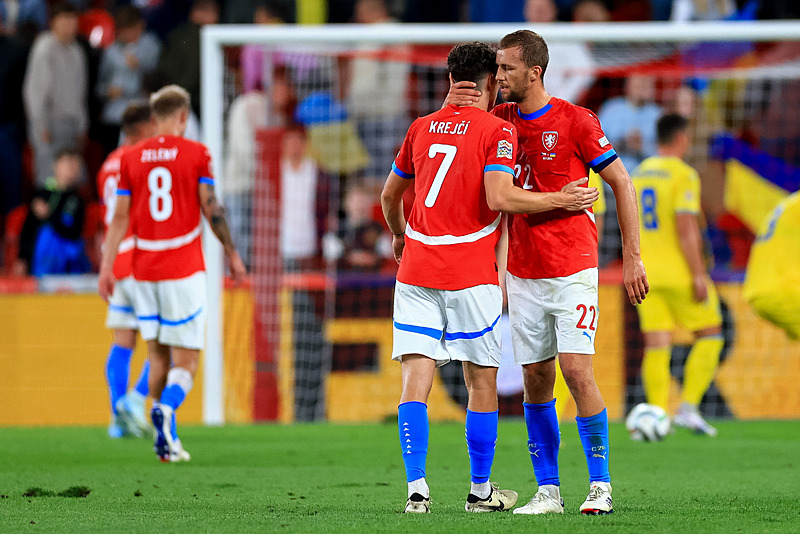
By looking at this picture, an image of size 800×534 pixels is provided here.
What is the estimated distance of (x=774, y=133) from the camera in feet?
41.0

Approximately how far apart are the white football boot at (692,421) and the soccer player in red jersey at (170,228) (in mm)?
4048

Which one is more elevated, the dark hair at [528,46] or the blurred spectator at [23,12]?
the blurred spectator at [23,12]

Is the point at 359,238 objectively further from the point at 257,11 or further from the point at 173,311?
the point at 173,311

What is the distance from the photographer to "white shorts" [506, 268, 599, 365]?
4941 millimetres

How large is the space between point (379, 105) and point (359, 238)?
1518 mm

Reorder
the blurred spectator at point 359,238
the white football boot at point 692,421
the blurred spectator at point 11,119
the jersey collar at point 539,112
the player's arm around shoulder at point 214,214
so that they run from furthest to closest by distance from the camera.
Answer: the blurred spectator at point 11,119
the blurred spectator at point 359,238
the white football boot at point 692,421
the player's arm around shoulder at point 214,214
the jersey collar at point 539,112

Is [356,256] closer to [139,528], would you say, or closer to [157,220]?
[157,220]

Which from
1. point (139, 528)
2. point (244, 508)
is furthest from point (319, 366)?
point (139, 528)

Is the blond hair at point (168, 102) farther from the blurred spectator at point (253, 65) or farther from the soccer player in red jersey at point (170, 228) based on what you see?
the blurred spectator at point (253, 65)

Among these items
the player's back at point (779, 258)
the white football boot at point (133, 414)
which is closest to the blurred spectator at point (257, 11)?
the white football boot at point (133, 414)

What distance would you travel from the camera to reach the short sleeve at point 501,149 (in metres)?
4.84

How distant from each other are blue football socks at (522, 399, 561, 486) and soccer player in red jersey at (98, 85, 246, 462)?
3.13m

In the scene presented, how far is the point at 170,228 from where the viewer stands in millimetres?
7695

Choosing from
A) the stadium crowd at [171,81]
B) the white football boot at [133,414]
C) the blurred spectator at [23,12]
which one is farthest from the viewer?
the blurred spectator at [23,12]
